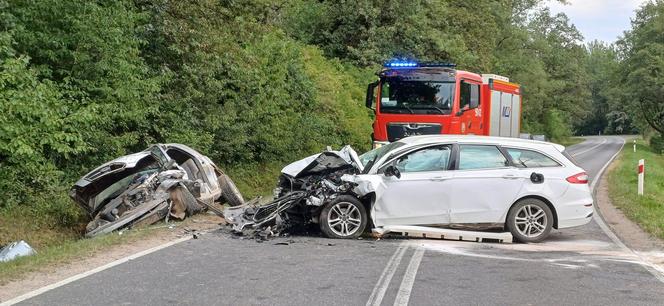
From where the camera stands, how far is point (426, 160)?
10.0 meters

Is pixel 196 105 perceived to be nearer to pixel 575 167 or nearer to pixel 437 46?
pixel 575 167

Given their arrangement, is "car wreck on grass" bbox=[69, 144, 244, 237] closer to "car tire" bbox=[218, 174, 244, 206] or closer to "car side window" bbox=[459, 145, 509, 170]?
"car tire" bbox=[218, 174, 244, 206]

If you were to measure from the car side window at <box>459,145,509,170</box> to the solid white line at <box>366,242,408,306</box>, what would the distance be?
177cm

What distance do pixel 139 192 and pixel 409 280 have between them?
218 inches

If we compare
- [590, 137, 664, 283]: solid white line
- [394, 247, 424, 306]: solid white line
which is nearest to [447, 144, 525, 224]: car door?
[394, 247, 424, 306]: solid white line

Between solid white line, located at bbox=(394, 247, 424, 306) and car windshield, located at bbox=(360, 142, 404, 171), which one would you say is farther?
car windshield, located at bbox=(360, 142, 404, 171)

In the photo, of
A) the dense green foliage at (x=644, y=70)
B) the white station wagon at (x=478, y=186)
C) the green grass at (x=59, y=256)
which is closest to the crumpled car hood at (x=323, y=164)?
the white station wagon at (x=478, y=186)

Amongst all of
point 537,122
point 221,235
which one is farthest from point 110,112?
point 537,122

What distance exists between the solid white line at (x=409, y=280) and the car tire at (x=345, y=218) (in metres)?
1.09

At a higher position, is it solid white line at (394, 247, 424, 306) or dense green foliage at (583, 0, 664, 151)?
dense green foliage at (583, 0, 664, 151)

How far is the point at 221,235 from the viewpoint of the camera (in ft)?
32.9

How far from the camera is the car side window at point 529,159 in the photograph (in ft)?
33.4

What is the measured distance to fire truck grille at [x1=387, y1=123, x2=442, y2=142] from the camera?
54.3 ft

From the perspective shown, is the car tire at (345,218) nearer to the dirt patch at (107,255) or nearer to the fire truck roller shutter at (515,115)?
the dirt patch at (107,255)
